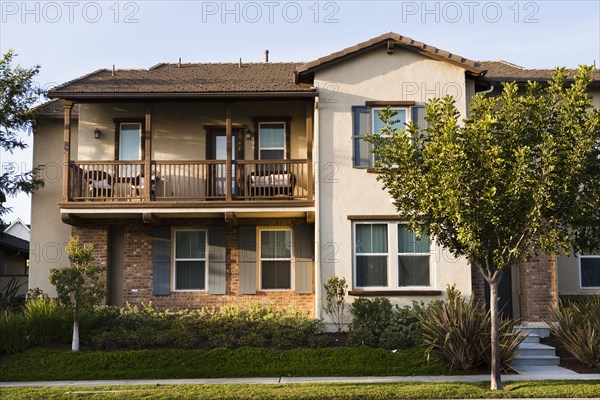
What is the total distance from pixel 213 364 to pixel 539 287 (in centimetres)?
828

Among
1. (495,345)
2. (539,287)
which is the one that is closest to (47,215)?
(495,345)

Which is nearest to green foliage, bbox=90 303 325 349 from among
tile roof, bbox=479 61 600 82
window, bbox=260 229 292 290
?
window, bbox=260 229 292 290

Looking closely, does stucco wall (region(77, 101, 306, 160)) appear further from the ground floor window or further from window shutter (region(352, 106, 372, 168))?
the ground floor window

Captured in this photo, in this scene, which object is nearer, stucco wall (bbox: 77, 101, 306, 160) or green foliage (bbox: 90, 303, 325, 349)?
green foliage (bbox: 90, 303, 325, 349)

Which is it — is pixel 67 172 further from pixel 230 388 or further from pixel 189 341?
pixel 230 388

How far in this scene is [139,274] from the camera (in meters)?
18.8

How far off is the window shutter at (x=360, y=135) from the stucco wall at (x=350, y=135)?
115 millimetres

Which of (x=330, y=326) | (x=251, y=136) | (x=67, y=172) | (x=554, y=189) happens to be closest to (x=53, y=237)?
(x=67, y=172)

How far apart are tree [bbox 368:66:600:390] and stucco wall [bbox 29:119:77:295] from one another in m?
11.0

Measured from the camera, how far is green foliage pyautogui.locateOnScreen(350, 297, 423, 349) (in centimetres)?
1495

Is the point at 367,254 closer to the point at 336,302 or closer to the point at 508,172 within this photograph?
the point at 336,302

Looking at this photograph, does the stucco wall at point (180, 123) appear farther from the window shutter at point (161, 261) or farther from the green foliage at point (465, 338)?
the green foliage at point (465, 338)

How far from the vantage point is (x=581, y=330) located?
14266 mm

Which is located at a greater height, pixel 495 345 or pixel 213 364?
pixel 495 345
